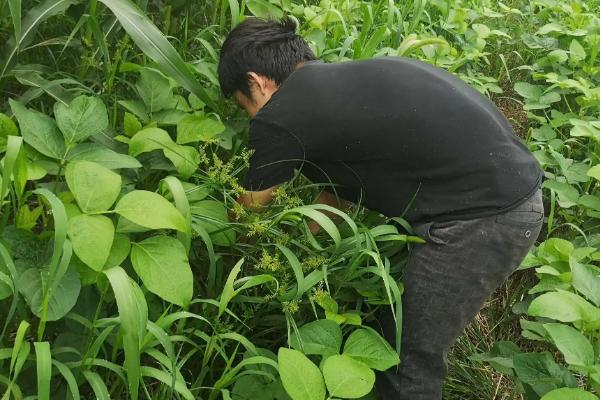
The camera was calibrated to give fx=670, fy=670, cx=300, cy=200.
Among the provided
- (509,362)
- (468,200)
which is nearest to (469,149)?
(468,200)

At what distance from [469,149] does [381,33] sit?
0.82 m

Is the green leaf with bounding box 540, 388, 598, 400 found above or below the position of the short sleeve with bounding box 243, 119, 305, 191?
below

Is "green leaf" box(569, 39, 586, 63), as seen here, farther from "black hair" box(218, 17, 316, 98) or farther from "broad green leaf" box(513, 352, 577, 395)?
"broad green leaf" box(513, 352, 577, 395)

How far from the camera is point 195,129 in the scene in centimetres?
179

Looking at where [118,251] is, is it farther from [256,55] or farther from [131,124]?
[256,55]

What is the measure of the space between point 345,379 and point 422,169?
65 cm

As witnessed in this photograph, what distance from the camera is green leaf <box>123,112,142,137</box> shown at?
181 centimetres

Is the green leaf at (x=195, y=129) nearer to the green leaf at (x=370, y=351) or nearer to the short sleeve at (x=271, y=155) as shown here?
the short sleeve at (x=271, y=155)

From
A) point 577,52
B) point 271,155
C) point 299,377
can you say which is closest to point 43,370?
point 299,377

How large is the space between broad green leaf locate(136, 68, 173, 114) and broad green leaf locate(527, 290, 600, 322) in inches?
45.0

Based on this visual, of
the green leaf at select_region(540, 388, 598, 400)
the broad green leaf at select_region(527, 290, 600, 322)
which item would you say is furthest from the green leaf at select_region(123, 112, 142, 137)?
the green leaf at select_region(540, 388, 598, 400)

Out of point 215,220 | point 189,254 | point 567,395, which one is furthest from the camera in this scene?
point 189,254

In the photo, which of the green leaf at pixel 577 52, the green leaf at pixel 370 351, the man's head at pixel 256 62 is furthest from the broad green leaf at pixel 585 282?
the green leaf at pixel 577 52

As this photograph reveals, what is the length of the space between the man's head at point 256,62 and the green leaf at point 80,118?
19.2 inches
